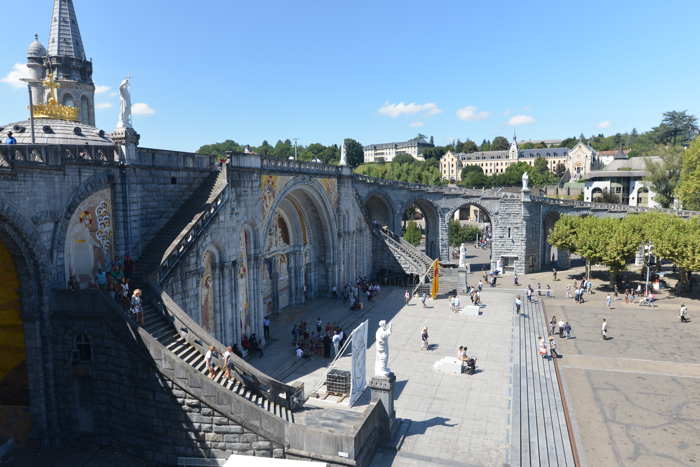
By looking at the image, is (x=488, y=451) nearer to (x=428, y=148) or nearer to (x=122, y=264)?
(x=122, y=264)

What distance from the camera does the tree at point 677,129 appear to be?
91.9 meters

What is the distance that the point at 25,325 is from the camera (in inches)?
580

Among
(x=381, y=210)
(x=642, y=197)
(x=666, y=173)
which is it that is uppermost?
(x=666, y=173)

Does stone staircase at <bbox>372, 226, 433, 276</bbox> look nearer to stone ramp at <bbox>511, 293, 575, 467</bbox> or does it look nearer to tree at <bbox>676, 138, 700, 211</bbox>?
stone ramp at <bbox>511, 293, 575, 467</bbox>

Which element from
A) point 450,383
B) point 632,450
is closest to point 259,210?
point 450,383

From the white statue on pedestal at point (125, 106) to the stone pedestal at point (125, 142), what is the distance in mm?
246

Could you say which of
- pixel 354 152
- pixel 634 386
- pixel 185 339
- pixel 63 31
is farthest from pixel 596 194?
pixel 354 152

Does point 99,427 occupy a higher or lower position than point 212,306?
lower

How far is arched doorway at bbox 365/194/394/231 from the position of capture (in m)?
50.4

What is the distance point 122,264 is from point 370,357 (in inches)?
485

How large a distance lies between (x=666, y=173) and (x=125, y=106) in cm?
5707

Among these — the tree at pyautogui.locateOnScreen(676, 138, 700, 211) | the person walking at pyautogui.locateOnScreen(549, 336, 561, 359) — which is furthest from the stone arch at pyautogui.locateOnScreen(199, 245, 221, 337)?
the tree at pyautogui.locateOnScreen(676, 138, 700, 211)

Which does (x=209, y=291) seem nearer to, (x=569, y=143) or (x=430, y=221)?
(x=430, y=221)

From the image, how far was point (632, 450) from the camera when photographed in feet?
52.2
